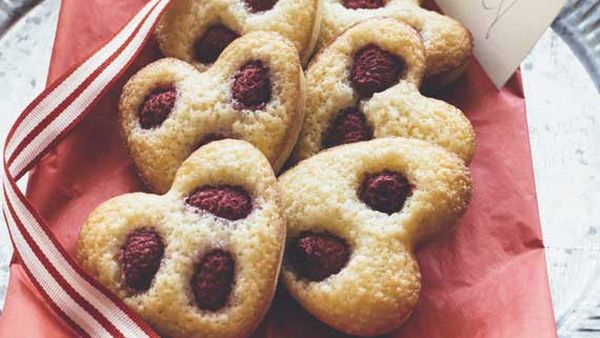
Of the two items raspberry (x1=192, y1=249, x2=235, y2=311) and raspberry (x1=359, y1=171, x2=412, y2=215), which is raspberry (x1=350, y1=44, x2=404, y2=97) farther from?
raspberry (x1=192, y1=249, x2=235, y2=311)

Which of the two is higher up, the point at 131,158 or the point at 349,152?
the point at 349,152

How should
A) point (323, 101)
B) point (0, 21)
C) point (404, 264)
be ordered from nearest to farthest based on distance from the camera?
point (404, 264) → point (323, 101) → point (0, 21)

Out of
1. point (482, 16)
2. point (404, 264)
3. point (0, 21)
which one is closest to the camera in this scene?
point (404, 264)

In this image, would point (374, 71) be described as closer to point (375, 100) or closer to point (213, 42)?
point (375, 100)

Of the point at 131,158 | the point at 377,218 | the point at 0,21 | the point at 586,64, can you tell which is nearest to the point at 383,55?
the point at 377,218

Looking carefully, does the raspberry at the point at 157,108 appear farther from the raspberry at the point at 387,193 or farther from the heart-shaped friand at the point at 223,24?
the raspberry at the point at 387,193

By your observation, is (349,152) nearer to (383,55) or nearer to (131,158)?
(383,55)
